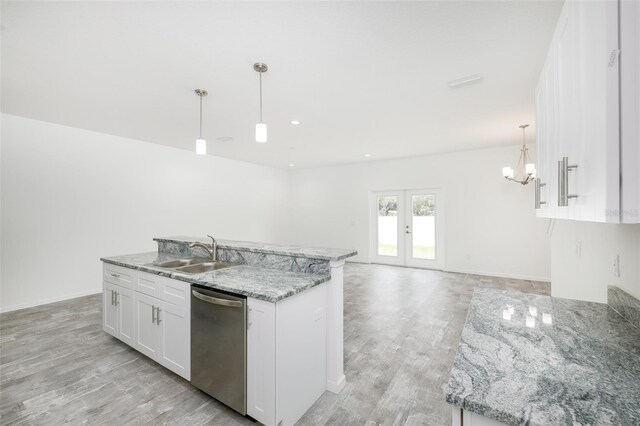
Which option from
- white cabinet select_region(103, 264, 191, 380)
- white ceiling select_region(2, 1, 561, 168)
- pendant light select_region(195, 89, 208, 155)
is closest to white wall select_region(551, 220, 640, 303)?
white ceiling select_region(2, 1, 561, 168)

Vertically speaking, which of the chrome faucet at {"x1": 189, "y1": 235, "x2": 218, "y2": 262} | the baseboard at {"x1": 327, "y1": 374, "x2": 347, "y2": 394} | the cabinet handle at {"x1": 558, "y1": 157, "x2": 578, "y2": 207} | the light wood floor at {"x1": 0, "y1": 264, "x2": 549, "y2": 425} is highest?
the cabinet handle at {"x1": 558, "y1": 157, "x2": 578, "y2": 207}

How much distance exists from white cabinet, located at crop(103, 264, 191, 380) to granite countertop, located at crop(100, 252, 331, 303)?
0.09 meters

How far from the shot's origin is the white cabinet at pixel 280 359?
5.43 feet

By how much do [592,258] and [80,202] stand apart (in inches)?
256

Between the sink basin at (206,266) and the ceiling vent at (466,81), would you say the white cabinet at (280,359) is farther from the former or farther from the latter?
the ceiling vent at (466,81)

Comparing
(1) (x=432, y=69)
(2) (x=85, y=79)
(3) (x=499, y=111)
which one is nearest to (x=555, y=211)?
(1) (x=432, y=69)

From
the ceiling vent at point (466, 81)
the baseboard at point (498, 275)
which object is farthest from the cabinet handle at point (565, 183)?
the baseboard at point (498, 275)

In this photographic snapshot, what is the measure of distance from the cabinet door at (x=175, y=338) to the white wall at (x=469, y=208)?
5.75 m

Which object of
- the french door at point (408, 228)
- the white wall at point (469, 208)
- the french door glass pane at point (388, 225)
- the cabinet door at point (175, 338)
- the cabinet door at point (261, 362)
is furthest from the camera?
the french door glass pane at point (388, 225)

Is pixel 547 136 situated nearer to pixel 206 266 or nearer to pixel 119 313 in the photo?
pixel 206 266

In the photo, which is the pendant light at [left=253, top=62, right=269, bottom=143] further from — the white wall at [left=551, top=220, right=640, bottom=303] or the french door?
the french door

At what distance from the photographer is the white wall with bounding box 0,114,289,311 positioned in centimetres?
385

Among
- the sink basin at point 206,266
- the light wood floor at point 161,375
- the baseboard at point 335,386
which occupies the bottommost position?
the light wood floor at point 161,375

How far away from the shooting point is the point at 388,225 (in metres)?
7.15
